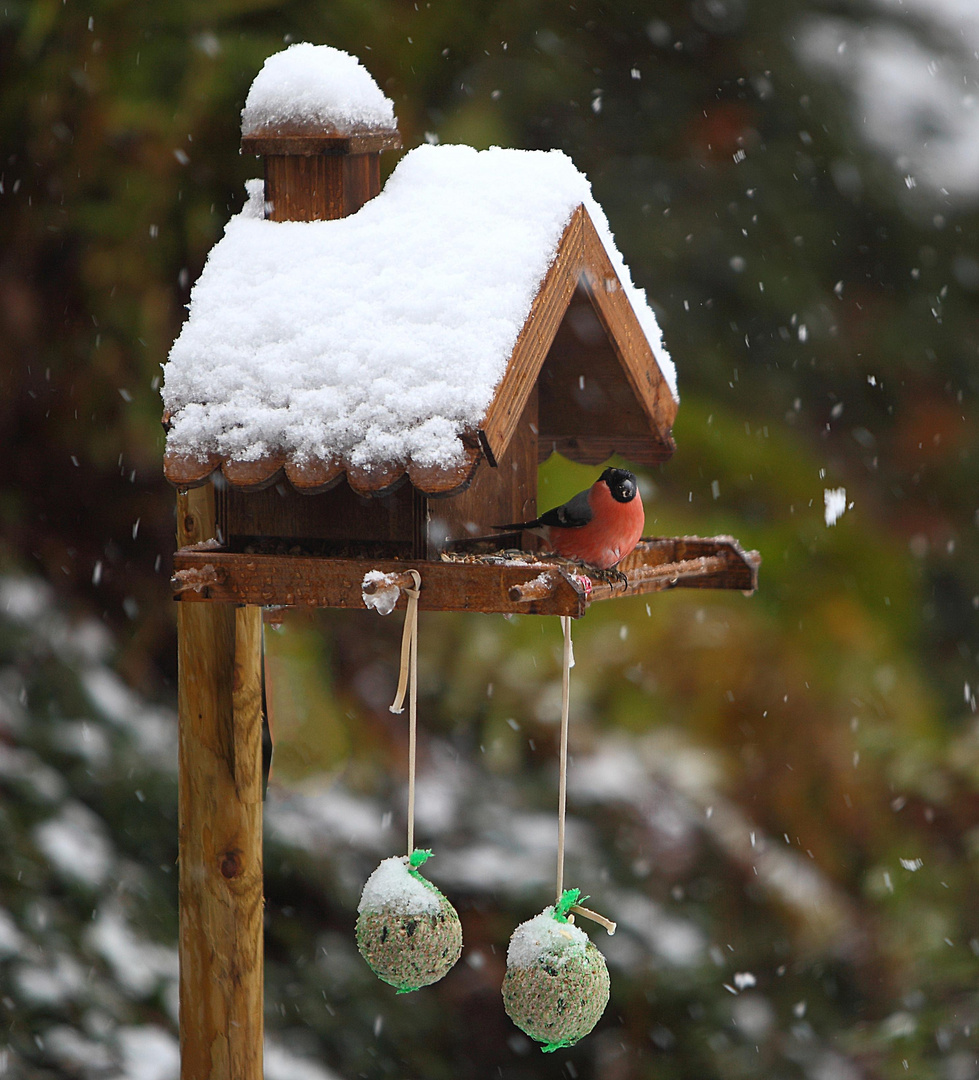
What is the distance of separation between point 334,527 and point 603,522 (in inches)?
13.9

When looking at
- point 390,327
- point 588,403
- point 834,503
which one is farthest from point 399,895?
point 834,503

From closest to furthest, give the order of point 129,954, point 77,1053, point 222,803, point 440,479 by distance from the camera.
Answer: point 440,479 → point 222,803 → point 77,1053 → point 129,954

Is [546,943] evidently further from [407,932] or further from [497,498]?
[497,498]

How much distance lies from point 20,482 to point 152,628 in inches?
20.0

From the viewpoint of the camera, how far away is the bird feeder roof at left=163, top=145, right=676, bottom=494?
133 cm

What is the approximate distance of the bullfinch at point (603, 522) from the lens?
149cm

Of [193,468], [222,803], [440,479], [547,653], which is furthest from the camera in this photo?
[547,653]

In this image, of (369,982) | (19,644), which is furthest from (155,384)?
(369,982)

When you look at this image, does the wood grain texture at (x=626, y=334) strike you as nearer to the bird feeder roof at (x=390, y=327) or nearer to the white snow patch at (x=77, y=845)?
the bird feeder roof at (x=390, y=327)

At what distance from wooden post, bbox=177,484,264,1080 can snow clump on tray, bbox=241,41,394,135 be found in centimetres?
53

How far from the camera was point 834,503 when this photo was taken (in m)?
3.07

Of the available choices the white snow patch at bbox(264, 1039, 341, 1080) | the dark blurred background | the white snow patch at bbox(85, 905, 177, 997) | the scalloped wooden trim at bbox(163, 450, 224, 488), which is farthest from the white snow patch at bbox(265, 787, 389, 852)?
the scalloped wooden trim at bbox(163, 450, 224, 488)

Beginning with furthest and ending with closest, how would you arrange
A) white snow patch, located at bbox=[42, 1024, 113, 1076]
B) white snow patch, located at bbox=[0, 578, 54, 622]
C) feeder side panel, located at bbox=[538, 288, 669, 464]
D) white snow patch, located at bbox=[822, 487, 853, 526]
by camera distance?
white snow patch, located at bbox=[822, 487, 853, 526], white snow patch, located at bbox=[0, 578, 54, 622], white snow patch, located at bbox=[42, 1024, 113, 1076], feeder side panel, located at bbox=[538, 288, 669, 464]

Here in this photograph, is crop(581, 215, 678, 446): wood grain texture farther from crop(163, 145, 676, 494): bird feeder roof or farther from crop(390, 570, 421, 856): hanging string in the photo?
crop(390, 570, 421, 856): hanging string
